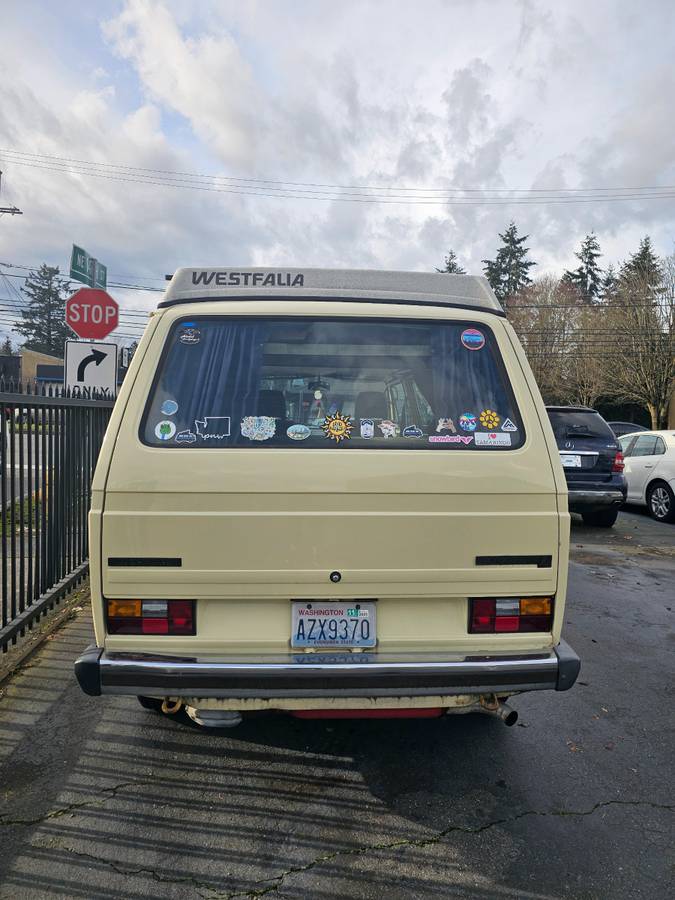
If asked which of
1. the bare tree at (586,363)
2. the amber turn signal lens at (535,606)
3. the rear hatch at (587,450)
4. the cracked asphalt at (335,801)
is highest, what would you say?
the bare tree at (586,363)

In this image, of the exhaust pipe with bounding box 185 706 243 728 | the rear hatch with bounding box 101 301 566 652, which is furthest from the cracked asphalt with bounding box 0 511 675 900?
the rear hatch with bounding box 101 301 566 652

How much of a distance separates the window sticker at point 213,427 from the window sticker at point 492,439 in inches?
43.9

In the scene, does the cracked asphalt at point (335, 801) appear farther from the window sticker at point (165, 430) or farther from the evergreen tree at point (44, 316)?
the evergreen tree at point (44, 316)

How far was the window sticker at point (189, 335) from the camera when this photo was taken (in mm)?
2820

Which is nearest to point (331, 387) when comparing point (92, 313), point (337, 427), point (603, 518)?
point (337, 427)

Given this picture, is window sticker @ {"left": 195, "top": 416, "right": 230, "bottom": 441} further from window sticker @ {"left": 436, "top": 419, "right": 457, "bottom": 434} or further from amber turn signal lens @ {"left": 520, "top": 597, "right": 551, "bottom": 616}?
amber turn signal lens @ {"left": 520, "top": 597, "right": 551, "bottom": 616}

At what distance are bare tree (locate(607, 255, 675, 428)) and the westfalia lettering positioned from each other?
3460 cm

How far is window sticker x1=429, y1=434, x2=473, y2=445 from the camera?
275 centimetres

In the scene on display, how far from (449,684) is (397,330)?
1.60m

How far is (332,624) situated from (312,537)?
1.27 feet

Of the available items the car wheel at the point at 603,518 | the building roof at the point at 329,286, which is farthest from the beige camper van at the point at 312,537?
the car wheel at the point at 603,518

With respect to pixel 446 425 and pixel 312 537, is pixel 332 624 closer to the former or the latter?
pixel 312 537

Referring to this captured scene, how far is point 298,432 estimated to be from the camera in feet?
8.90

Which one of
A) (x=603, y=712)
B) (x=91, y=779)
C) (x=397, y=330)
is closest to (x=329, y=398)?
(x=397, y=330)
